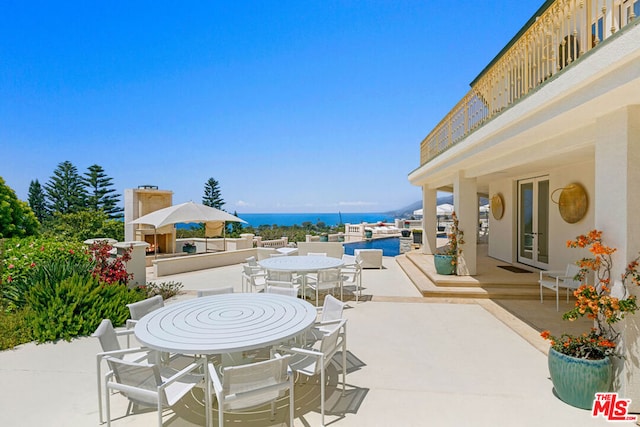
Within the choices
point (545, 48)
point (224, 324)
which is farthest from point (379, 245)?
point (224, 324)

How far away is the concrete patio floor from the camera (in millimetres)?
2812

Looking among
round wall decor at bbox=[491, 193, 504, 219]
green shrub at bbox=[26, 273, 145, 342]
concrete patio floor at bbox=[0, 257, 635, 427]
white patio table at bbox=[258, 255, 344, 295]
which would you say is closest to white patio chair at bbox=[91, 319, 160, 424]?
concrete patio floor at bbox=[0, 257, 635, 427]

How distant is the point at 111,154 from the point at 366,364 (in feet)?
119

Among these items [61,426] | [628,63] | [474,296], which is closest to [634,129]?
[628,63]

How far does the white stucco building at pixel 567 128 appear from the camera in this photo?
2.71 metres

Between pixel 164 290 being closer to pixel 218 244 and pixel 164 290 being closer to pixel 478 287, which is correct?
pixel 478 287

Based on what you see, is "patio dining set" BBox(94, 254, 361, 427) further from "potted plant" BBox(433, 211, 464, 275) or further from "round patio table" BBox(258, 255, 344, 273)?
"potted plant" BBox(433, 211, 464, 275)

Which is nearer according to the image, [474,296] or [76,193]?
[474,296]

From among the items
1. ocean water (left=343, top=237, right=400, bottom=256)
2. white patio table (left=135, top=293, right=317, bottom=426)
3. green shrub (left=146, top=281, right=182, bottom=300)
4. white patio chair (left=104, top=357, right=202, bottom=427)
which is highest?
white patio table (left=135, top=293, right=317, bottom=426)

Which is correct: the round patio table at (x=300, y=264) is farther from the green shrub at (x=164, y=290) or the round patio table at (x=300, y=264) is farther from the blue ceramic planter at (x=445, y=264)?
the blue ceramic planter at (x=445, y=264)

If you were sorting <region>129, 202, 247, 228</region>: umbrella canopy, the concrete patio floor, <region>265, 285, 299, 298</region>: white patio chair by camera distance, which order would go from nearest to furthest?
the concrete patio floor < <region>265, 285, 299, 298</region>: white patio chair < <region>129, 202, 247, 228</region>: umbrella canopy

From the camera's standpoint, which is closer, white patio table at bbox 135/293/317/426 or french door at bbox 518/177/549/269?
white patio table at bbox 135/293/317/426

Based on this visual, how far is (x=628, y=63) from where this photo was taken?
234cm

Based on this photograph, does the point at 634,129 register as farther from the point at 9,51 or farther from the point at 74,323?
the point at 9,51
